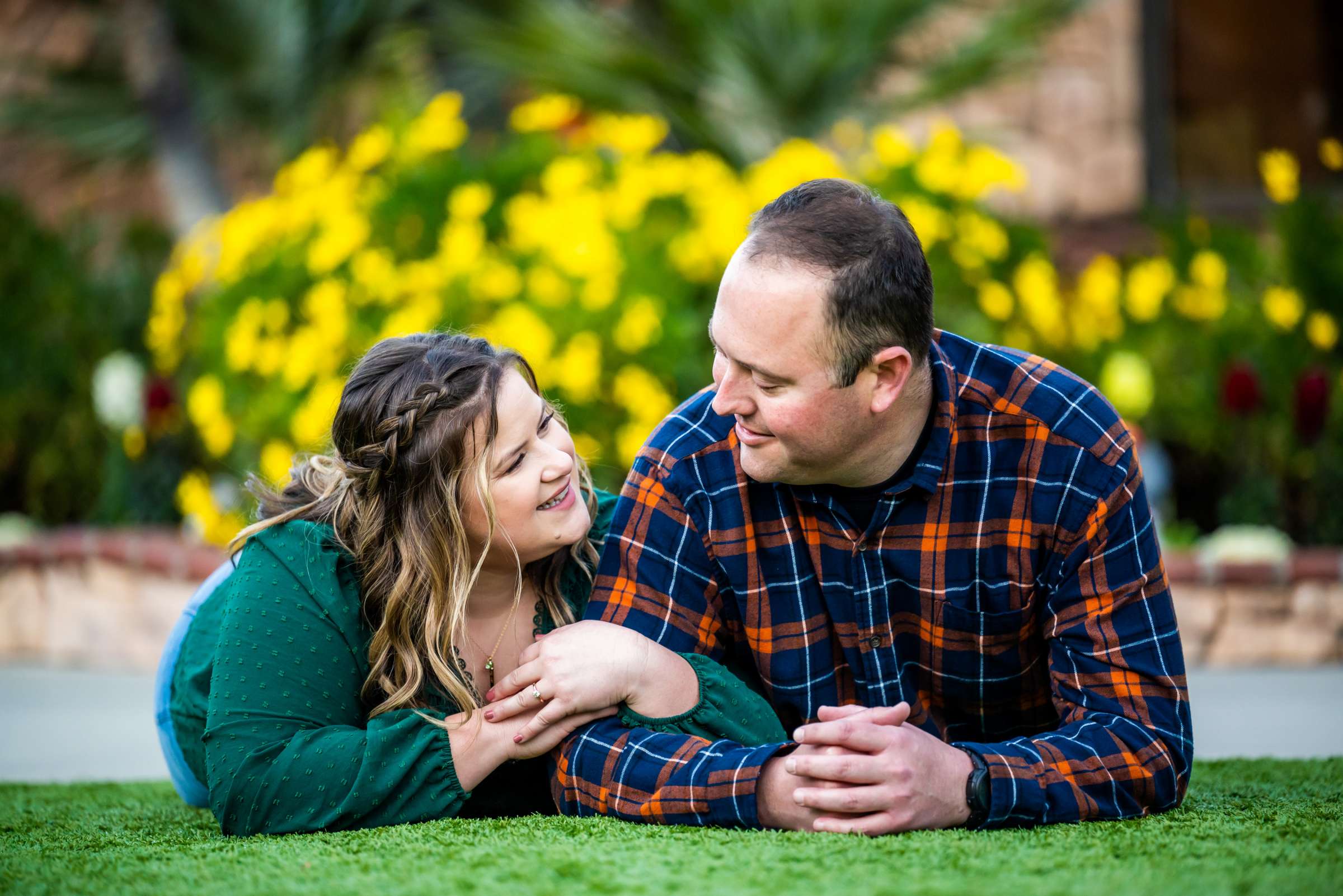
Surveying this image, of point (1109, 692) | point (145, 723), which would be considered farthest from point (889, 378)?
point (145, 723)

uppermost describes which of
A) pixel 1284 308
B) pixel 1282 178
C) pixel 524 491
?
pixel 1282 178

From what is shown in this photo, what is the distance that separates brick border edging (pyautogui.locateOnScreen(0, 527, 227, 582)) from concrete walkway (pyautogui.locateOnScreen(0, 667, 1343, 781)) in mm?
448

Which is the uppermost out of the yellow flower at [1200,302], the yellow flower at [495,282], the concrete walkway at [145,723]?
the yellow flower at [495,282]

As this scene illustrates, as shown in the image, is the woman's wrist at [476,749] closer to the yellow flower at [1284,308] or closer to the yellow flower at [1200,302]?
the yellow flower at [1284,308]

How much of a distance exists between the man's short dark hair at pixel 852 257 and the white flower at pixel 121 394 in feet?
12.8

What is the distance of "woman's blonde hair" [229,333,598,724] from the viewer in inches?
90.1

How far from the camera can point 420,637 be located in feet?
7.61

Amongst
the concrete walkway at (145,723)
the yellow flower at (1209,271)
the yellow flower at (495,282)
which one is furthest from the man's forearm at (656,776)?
the yellow flower at (1209,271)

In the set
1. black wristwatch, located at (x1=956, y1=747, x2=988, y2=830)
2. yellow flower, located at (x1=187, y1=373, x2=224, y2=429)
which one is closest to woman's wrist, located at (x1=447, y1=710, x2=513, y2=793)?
black wristwatch, located at (x1=956, y1=747, x2=988, y2=830)

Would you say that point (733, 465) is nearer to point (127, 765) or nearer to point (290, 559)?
point (290, 559)

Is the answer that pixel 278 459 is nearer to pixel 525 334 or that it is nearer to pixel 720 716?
pixel 525 334

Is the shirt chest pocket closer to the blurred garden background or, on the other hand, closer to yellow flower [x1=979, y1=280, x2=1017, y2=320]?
the blurred garden background

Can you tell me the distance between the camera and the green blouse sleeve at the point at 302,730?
2.12 meters

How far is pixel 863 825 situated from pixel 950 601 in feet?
1.44
